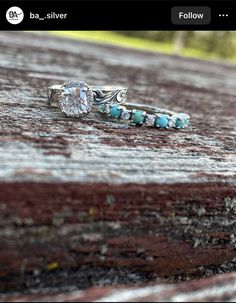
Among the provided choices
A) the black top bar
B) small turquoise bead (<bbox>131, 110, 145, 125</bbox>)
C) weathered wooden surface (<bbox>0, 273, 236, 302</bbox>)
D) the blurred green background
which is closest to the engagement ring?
small turquoise bead (<bbox>131, 110, 145, 125</bbox>)

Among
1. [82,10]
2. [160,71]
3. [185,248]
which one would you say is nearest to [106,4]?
[82,10]

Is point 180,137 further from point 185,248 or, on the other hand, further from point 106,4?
point 106,4

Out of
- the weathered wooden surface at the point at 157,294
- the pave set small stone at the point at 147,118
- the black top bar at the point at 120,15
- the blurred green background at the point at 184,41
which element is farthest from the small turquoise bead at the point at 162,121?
the blurred green background at the point at 184,41

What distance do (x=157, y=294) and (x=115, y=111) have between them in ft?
1.99

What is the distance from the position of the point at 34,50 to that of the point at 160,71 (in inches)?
28.2

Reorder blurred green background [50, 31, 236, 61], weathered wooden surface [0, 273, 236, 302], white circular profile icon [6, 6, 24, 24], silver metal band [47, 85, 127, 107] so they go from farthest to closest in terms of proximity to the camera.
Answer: blurred green background [50, 31, 236, 61], white circular profile icon [6, 6, 24, 24], silver metal band [47, 85, 127, 107], weathered wooden surface [0, 273, 236, 302]

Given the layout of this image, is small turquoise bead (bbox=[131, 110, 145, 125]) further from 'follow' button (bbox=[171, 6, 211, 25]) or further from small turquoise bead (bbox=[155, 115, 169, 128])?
'follow' button (bbox=[171, 6, 211, 25])

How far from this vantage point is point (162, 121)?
114cm

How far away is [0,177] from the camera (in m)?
0.60

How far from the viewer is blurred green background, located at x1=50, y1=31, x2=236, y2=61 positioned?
15.4 metres

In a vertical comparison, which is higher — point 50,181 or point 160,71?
point 160,71

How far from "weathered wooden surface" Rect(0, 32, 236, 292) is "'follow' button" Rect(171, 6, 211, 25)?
143 centimetres

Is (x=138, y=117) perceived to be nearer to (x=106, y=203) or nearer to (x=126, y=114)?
(x=126, y=114)

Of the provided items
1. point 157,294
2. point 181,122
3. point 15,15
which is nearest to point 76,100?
point 181,122
